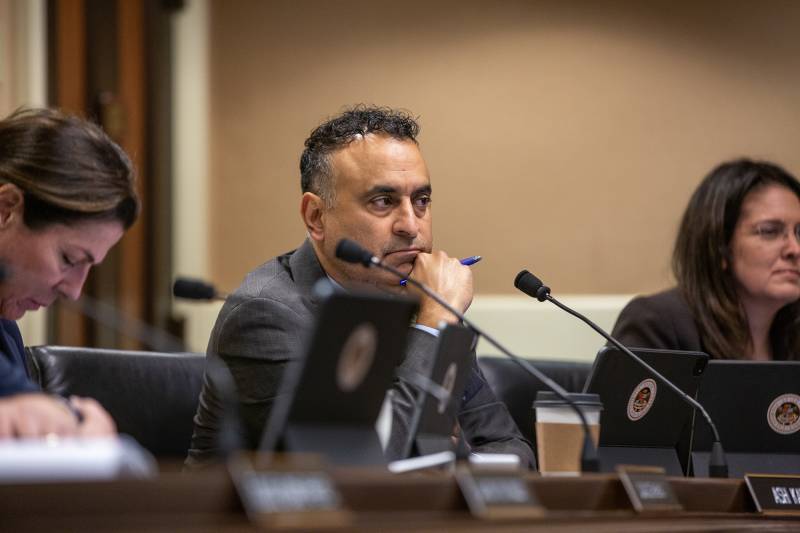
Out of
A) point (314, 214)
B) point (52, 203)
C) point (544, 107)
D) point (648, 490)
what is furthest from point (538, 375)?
point (544, 107)

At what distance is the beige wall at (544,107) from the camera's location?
3932 millimetres

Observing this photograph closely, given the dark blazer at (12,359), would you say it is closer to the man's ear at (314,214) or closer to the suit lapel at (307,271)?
the suit lapel at (307,271)

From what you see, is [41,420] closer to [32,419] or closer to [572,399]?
[32,419]

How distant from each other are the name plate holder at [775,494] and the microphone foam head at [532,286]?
502 mm

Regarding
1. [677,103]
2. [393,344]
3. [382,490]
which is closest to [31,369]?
[393,344]

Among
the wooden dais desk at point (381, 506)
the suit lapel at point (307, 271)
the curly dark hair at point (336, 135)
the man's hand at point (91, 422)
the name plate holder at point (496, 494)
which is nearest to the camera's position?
the wooden dais desk at point (381, 506)

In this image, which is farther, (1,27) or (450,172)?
(450,172)

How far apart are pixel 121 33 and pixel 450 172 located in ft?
4.65

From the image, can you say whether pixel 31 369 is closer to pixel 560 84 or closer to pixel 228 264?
pixel 228 264

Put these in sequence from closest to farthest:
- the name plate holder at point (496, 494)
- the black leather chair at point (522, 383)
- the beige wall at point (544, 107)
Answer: the name plate holder at point (496, 494) → the black leather chair at point (522, 383) → the beige wall at point (544, 107)

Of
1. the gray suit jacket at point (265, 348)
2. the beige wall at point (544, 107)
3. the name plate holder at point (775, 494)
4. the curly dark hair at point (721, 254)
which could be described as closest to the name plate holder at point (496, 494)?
the name plate holder at point (775, 494)

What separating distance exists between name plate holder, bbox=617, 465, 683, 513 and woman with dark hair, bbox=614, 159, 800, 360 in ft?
4.89

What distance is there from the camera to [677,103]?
3.97 meters

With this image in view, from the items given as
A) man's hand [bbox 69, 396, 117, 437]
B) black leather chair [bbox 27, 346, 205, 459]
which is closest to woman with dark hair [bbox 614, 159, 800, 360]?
black leather chair [bbox 27, 346, 205, 459]
